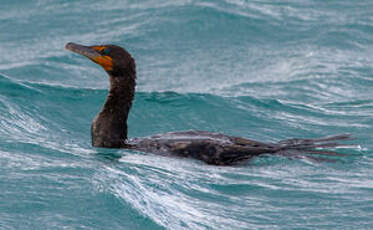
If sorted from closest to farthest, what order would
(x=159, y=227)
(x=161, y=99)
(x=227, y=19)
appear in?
(x=159, y=227) < (x=161, y=99) < (x=227, y=19)

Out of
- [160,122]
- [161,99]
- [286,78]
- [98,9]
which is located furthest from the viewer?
[98,9]

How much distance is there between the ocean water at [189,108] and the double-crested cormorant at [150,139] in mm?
163

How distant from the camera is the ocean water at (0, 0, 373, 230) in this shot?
6840 mm

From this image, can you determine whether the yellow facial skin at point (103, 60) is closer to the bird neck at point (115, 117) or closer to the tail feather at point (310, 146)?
the bird neck at point (115, 117)

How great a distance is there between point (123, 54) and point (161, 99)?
10.2 feet

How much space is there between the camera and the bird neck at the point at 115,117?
8867mm

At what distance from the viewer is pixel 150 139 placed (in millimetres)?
8844

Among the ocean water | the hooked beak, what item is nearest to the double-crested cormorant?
the hooked beak

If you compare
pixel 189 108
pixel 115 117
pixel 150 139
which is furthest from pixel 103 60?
pixel 189 108

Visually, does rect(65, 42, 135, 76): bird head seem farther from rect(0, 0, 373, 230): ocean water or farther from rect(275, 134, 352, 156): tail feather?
rect(275, 134, 352, 156): tail feather

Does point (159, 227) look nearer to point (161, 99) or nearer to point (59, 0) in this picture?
point (161, 99)

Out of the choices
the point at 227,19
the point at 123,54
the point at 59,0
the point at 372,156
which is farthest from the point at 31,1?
the point at 372,156

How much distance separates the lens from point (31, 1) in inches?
738

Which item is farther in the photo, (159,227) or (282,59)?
(282,59)
